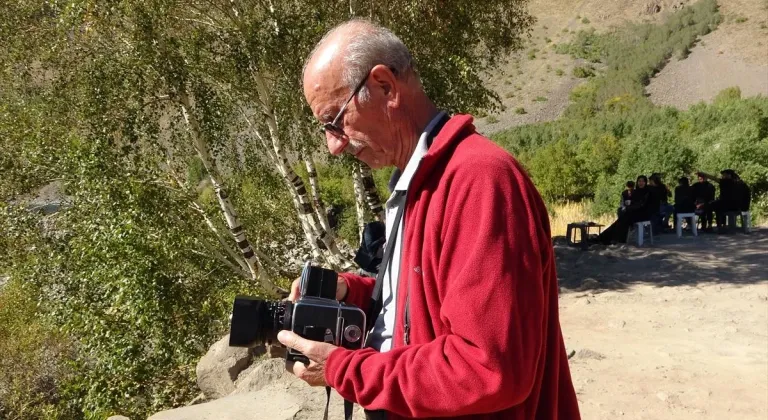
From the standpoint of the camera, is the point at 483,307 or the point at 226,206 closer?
the point at 483,307

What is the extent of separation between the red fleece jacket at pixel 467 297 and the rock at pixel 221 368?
14.9 feet

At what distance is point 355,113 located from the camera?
1539 mm

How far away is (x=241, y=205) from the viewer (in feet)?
34.6

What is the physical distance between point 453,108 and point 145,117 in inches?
155

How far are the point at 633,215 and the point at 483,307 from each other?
11465 millimetres

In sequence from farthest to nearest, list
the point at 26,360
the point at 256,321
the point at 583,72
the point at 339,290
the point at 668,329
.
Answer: the point at 583,72
the point at 26,360
the point at 668,329
the point at 339,290
the point at 256,321

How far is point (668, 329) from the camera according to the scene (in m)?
6.82

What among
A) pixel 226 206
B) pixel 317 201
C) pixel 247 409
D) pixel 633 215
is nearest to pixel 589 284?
pixel 633 215

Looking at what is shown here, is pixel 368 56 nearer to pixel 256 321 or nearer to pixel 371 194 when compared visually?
pixel 256 321

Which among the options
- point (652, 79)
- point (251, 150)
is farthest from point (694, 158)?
point (652, 79)

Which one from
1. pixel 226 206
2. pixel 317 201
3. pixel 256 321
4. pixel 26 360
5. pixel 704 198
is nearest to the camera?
pixel 256 321

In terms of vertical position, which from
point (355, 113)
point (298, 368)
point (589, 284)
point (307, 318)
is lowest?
point (589, 284)

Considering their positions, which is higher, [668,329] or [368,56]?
[368,56]

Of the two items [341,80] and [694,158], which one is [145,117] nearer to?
[341,80]
